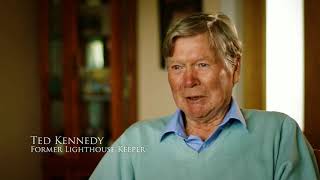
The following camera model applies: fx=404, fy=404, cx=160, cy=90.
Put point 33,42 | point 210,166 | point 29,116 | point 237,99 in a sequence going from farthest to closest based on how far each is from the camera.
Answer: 1. point 33,42
2. point 29,116
3. point 237,99
4. point 210,166

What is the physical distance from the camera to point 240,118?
2.88 feet

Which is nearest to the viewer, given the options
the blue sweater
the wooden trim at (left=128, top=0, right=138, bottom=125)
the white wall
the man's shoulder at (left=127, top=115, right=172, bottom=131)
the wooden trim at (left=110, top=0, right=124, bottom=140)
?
the blue sweater

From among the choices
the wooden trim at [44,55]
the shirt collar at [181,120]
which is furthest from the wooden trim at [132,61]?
the shirt collar at [181,120]

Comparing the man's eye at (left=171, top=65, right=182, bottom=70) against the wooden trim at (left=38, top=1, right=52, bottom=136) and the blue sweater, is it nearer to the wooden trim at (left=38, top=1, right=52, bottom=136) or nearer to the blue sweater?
the blue sweater

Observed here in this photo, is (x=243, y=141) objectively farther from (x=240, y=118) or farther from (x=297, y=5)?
(x=297, y=5)

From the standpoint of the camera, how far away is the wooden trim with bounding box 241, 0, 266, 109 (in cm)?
96

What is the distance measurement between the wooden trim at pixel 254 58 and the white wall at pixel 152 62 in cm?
3

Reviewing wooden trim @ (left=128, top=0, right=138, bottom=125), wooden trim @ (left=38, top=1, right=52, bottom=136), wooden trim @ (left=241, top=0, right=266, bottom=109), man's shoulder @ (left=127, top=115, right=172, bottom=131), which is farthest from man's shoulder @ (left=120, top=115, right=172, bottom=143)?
wooden trim @ (left=38, top=1, right=52, bottom=136)

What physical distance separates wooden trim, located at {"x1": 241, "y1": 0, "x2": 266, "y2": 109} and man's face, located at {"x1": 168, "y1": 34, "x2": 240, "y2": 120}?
0.26 feet

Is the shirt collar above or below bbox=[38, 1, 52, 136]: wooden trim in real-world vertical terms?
below

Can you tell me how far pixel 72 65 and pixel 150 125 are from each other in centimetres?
97

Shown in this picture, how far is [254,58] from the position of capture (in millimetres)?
975

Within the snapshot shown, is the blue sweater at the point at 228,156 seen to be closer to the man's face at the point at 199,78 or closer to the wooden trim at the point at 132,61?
the man's face at the point at 199,78

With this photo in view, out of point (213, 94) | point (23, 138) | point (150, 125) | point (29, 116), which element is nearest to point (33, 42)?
point (29, 116)
